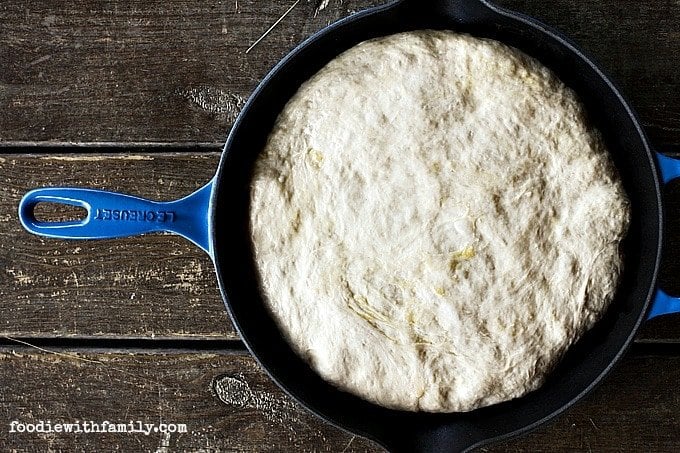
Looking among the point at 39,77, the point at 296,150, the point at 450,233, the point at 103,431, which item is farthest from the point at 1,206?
the point at 450,233

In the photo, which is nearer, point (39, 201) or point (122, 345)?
point (39, 201)

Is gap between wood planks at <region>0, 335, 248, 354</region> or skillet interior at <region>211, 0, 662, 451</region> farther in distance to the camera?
gap between wood planks at <region>0, 335, 248, 354</region>

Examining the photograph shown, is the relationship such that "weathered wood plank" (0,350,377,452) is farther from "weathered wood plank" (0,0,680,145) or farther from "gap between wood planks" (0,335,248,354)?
"weathered wood plank" (0,0,680,145)

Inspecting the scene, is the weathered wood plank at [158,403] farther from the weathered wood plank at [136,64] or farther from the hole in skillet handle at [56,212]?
the weathered wood plank at [136,64]

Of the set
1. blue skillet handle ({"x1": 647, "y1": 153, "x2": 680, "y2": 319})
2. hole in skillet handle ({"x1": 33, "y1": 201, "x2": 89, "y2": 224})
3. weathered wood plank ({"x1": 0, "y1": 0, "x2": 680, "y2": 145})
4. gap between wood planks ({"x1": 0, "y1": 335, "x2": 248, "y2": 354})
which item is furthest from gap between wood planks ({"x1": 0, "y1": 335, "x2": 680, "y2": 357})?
blue skillet handle ({"x1": 647, "y1": 153, "x2": 680, "y2": 319})
